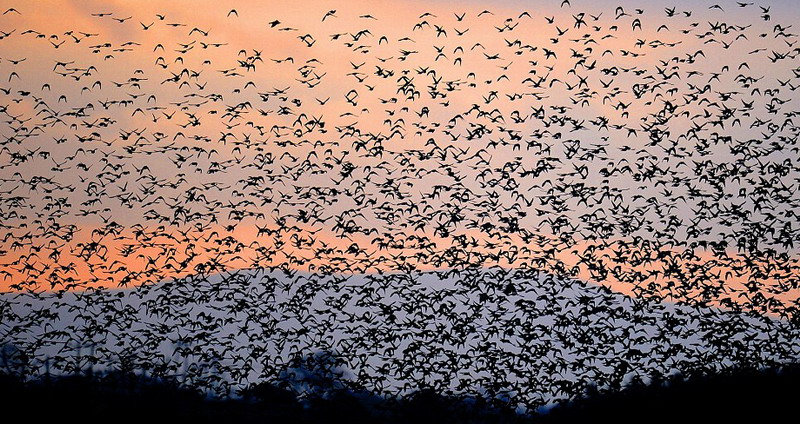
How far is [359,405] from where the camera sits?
82.2 feet

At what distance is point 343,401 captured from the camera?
25.2m

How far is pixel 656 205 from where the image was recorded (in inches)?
1093

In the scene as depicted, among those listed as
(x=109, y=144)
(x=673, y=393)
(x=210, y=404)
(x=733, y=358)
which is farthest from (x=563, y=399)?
(x=109, y=144)

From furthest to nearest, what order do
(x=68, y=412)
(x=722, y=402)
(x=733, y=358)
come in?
(x=733, y=358)
(x=722, y=402)
(x=68, y=412)

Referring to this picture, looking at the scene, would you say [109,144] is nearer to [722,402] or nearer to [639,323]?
[639,323]

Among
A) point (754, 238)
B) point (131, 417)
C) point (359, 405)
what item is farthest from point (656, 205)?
point (131, 417)

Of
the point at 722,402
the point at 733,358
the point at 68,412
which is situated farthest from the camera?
the point at 733,358

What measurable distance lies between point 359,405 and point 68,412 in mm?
7659

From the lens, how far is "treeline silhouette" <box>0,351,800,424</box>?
2436 centimetres

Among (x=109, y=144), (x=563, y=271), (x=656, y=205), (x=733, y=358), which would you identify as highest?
(x=109, y=144)

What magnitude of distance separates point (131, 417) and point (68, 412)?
5.35ft

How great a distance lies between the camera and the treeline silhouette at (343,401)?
2436 centimetres

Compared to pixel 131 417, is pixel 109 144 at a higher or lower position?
higher

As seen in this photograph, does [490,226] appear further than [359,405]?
Yes
